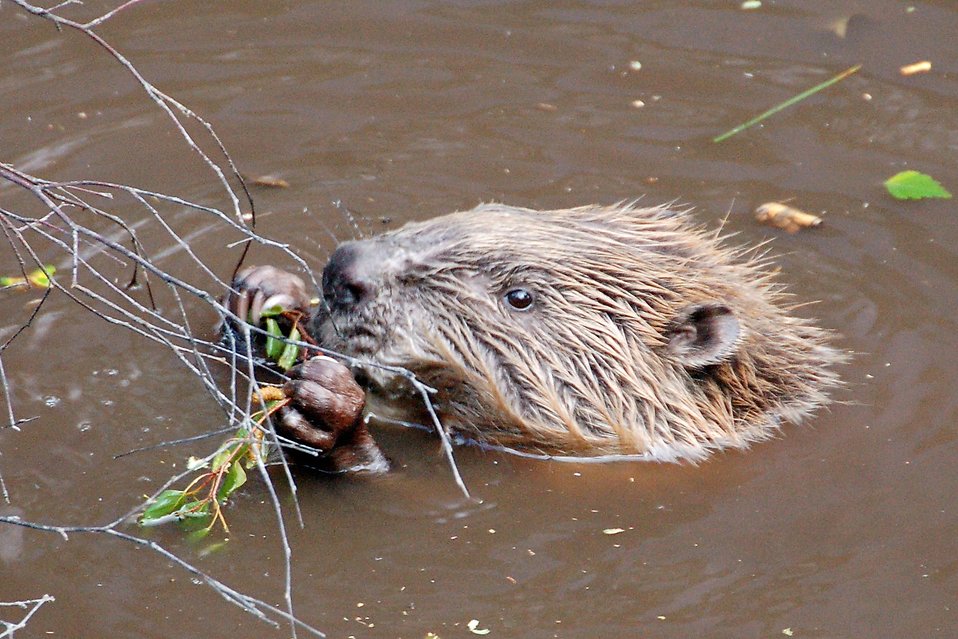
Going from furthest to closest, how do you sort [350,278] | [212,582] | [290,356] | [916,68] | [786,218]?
[916,68] < [786,218] < [290,356] < [350,278] < [212,582]

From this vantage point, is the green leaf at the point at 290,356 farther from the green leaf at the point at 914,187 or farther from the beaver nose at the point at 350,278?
the green leaf at the point at 914,187

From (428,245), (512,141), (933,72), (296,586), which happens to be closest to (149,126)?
(512,141)

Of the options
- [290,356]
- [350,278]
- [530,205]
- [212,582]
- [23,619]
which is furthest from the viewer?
[530,205]

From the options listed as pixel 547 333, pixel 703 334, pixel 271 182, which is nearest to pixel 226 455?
pixel 547 333

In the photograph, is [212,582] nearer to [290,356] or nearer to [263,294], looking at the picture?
[290,356]

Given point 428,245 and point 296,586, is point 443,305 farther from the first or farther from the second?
point 296,586

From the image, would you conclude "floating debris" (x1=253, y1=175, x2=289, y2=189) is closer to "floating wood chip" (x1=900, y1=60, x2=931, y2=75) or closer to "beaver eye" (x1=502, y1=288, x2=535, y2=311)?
"beaver eye" (x1=502, y1=288, x2=535, y2=311)

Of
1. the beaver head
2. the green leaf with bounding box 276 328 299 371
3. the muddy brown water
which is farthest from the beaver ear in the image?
the green leaf with bounding box 276 328 299 371
